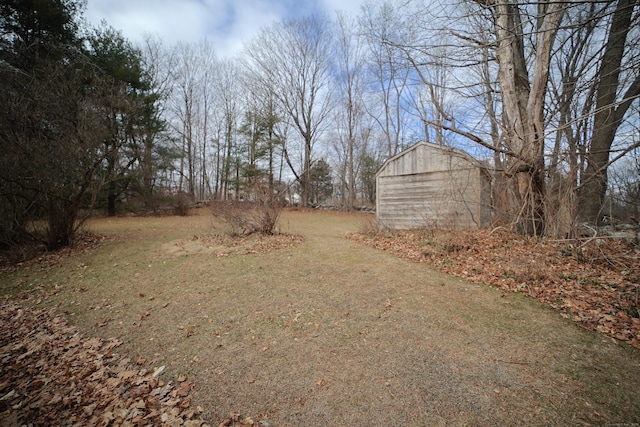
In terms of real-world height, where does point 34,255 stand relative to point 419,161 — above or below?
below

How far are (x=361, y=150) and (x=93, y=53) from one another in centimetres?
1967

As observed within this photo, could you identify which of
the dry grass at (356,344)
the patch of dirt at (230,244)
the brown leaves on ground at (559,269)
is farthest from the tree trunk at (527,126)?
the patch of dirt at (230,244)

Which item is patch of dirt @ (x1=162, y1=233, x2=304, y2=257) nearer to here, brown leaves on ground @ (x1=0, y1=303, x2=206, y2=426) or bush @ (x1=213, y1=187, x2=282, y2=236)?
bush @ (x1=213, y1=187, x2=282, y2=236)

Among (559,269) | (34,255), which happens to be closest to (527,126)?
(559,269)

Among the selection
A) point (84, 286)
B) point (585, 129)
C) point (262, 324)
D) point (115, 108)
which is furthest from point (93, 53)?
point (585, 129)

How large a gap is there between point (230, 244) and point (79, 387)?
4.86 m

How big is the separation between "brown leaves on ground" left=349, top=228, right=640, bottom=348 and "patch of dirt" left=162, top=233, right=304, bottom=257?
3164 mm

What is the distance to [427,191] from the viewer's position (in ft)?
31.8

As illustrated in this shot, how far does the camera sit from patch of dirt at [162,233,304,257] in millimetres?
6566

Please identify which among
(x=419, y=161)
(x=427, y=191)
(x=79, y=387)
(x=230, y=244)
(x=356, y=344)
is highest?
(x=419, y=161)

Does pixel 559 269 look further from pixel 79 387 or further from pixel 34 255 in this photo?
pixel 34 255

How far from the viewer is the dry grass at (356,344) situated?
1.93 m

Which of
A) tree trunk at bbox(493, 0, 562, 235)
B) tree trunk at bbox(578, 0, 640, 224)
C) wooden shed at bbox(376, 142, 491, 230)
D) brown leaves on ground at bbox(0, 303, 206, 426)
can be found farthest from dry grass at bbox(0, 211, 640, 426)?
tree trunk at bbox(578, 0, 640, 224)

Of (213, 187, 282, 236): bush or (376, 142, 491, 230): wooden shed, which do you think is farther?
(376, 142, 491, 230): wooden shed
